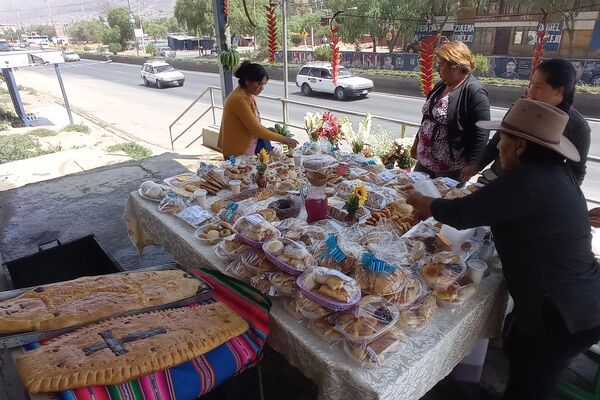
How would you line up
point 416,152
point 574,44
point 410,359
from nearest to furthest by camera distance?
point 410,359 < point 416,152 < point 574,44

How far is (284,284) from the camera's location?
157 cm

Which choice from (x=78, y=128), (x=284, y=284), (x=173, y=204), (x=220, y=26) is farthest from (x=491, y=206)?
(x=78, y=128)

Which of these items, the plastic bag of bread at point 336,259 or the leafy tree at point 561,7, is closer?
the plastic bag of bread at point 336,259

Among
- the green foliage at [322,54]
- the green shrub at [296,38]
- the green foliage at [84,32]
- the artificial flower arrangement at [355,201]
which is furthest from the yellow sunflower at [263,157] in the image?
the green foliage at [84,32]

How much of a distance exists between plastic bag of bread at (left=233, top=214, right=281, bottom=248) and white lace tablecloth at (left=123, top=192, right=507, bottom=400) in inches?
9.0

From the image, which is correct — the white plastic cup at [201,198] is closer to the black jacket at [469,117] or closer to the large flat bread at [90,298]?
the large flat bread at [90,298]

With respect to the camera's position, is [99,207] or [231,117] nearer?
[231,117]

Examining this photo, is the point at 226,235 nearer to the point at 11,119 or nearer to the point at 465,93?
the point at 465,93

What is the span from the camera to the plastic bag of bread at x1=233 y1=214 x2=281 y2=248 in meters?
1.76

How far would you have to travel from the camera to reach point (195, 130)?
37.4 feet

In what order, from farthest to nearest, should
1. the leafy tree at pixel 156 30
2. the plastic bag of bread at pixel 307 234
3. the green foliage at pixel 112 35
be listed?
the leafy tree at pixel 156 30
the green foliage at pixel 112 35
the plastic bag of bread at pixel 307 234

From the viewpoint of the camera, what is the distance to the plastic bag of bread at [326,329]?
1.40 m

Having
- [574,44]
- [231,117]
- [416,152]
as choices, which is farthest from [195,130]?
[574,44]

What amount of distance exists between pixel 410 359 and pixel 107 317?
1170 millimetres
